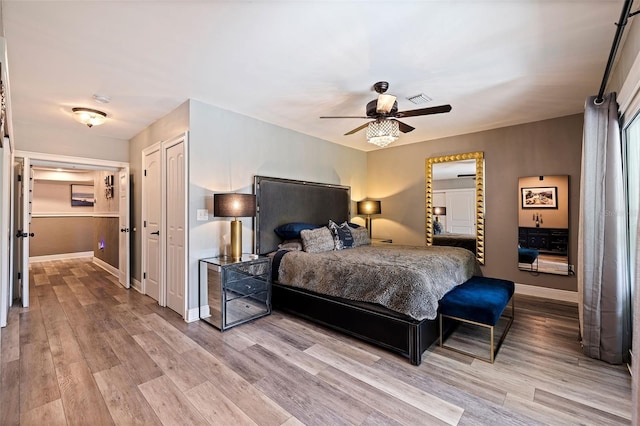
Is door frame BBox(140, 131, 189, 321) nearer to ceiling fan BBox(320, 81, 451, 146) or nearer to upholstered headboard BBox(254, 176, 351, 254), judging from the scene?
upholstered headboard BBox(254, 176, 351, 254)

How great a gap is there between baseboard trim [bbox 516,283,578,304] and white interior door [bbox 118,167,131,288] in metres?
6.36

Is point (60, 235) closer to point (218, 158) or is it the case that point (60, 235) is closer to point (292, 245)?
point (218, 158)

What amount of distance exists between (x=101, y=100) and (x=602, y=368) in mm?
5612

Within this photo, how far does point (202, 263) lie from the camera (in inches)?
136

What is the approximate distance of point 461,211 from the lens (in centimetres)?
501

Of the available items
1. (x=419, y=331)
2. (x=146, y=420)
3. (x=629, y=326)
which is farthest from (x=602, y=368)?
(x=146, y=420)

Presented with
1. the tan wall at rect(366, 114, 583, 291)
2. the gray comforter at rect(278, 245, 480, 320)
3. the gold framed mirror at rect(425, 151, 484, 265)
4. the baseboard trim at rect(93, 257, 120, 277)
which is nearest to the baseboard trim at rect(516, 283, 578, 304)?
the tan wall at rect(366, 114, 583, 291)

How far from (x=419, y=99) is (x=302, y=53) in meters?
1.64

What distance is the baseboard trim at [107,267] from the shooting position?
5.71 meters

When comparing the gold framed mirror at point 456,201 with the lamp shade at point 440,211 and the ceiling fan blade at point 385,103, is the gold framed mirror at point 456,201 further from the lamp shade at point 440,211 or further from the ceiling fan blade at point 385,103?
the ceiling fan blade at point 385,103

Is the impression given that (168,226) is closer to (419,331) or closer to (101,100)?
(101,100)

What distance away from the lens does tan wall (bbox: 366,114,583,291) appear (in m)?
4.10

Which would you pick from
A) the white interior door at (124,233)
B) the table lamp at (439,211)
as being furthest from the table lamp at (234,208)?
the table lamp at (439,211)

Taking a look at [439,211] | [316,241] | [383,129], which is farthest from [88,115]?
[439,211]
